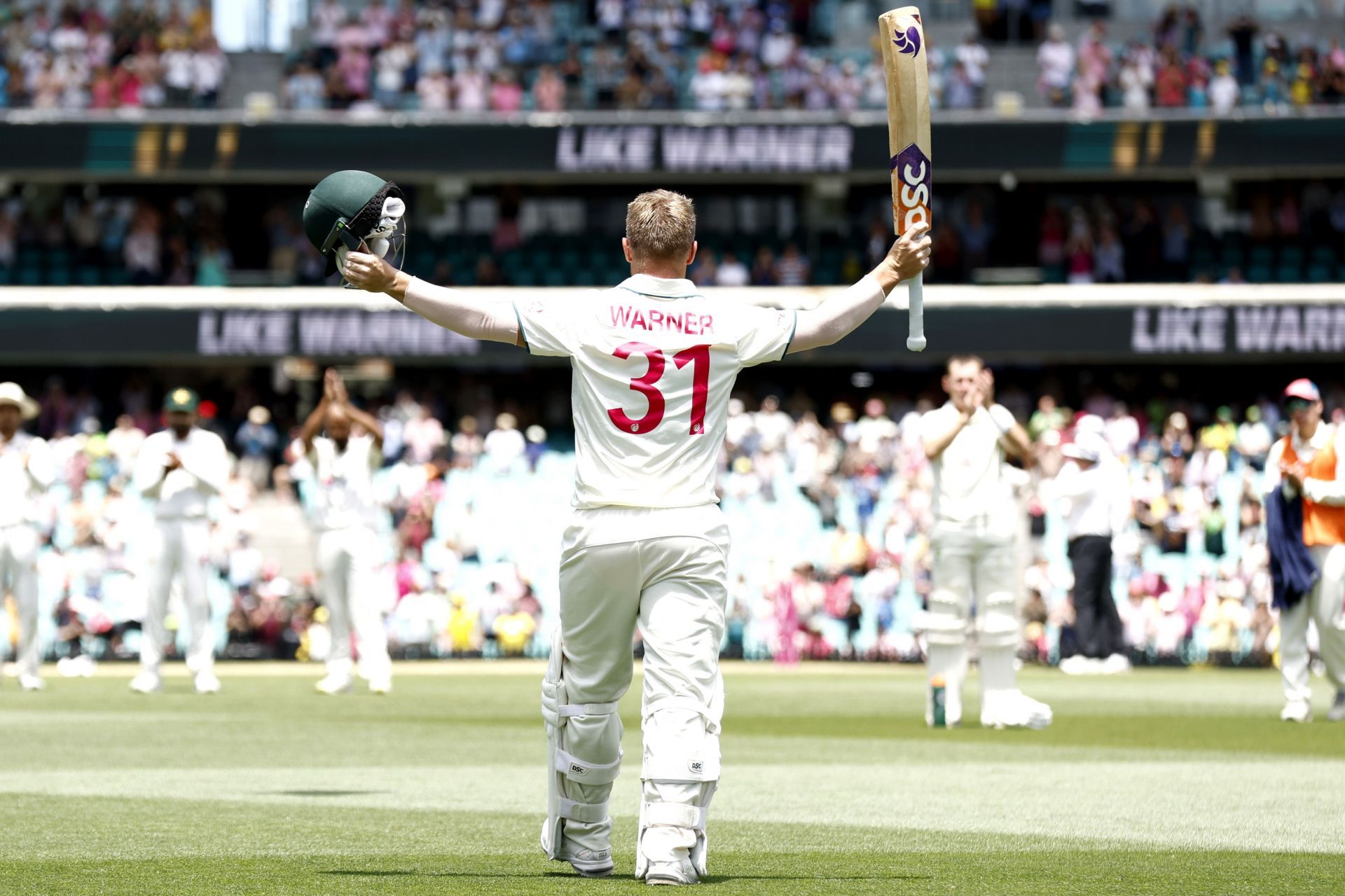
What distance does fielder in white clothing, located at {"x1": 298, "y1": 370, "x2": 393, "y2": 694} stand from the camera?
16.9 metres

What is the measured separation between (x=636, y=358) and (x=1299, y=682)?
886cm

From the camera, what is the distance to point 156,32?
3534 cm

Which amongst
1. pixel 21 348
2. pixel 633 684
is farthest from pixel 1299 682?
pixel 21 348

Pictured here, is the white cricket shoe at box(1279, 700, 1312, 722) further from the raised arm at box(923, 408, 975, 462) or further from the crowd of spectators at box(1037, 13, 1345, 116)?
the crowd of spectators at box(1037, 13, 1345, 116)

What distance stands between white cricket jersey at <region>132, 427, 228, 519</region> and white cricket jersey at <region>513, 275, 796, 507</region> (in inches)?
404

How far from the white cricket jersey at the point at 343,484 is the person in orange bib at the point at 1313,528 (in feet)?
25.0

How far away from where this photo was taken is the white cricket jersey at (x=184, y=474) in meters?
16.5

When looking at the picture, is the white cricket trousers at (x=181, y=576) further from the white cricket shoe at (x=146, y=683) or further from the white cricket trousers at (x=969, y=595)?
the white cricket trousers at (x=969, y=595)

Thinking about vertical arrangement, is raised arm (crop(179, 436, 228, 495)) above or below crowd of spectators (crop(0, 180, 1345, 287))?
below

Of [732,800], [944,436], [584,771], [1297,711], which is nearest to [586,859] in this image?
[584,771]

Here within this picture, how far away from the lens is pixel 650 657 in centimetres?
659

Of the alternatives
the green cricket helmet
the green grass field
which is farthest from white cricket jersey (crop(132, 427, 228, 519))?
the green cricket helmet

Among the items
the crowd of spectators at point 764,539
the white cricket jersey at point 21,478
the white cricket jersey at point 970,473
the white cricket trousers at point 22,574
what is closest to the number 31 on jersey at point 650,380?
the white cricket jersey at point 970,473

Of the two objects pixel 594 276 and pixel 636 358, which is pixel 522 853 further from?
pixel 594 276
